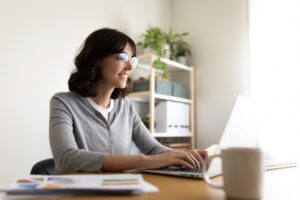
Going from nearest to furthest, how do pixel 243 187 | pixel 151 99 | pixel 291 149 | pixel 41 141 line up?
1. pixel 243 187
2. pixel 41 141
3. pixel 291 149
4. pixel 151 99

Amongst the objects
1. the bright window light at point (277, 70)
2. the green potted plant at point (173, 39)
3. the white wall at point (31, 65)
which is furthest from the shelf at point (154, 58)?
the bright window light at point (277, 70)

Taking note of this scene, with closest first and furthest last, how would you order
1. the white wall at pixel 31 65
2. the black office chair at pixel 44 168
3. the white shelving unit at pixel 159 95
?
the black office chair at pixel 44 168 → the white wall at pixel 31 65 → the white shelving unit at pixel 159 95

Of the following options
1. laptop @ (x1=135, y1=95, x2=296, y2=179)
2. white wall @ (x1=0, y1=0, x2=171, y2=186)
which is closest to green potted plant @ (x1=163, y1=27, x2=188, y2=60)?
white wall @ (x1=0, y1=0, x2=171, y2=186)

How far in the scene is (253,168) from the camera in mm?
503

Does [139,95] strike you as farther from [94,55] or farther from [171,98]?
[94,55]

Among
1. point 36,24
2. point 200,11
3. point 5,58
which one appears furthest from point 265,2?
point 5,58

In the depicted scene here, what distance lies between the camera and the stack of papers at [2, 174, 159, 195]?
543mm

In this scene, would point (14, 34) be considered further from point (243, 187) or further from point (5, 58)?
point (243, 187)

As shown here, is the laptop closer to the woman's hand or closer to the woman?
the woman's hand

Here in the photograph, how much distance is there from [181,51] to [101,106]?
1764mm

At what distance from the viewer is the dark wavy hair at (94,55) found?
4.54 ft

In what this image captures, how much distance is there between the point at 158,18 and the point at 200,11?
0.43 m

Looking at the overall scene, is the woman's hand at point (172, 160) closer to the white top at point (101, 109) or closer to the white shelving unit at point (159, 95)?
the white top at point (101, 109)

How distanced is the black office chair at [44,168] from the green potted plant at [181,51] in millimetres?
2016
